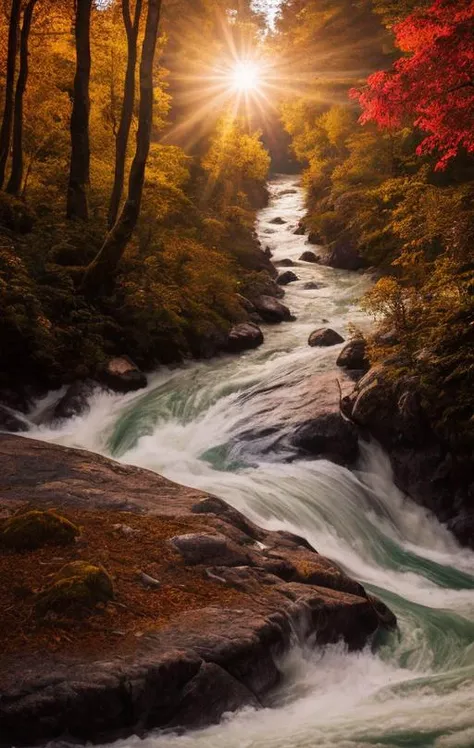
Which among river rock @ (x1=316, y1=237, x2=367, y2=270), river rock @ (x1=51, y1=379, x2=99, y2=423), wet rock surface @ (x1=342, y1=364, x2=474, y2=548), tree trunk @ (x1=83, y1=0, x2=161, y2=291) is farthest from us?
river rock @ (x1=316, y1=237, x2=367, y2=270)

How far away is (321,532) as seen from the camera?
9211 millimetres

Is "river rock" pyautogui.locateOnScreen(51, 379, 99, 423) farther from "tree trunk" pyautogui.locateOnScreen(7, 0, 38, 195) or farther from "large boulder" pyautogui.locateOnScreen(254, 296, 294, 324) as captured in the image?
"large boulder" pyautogui.locateOnScreen(254, 296, 294, 324)

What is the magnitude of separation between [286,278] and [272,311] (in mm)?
5733

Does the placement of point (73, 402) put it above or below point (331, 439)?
below

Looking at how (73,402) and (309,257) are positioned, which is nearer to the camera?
(73,402)

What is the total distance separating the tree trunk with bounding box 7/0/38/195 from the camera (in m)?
16.8

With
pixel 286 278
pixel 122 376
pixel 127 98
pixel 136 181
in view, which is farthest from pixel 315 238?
pixel 122 376

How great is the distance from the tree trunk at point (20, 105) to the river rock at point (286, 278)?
35.1 feet

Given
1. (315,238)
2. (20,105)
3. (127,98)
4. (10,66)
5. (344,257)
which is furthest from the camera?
(315,238)

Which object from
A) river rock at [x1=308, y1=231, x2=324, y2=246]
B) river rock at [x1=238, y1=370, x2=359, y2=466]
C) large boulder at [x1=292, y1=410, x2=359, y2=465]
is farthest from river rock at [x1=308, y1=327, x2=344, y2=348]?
river rock at [x1=308, y1=231, x2=324, y2=246]

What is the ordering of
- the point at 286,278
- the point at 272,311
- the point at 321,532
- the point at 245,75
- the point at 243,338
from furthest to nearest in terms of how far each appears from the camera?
the point at 245,75, the point at 286,278, the point at 272,311, the point at 243,338, the point at 321,532

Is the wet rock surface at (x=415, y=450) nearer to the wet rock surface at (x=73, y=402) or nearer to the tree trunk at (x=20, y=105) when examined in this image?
the wet rock surface at (x=73, y=402)

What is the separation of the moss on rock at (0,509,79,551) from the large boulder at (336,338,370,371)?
8441mm

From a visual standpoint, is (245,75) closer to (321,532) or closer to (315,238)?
(315,238)
